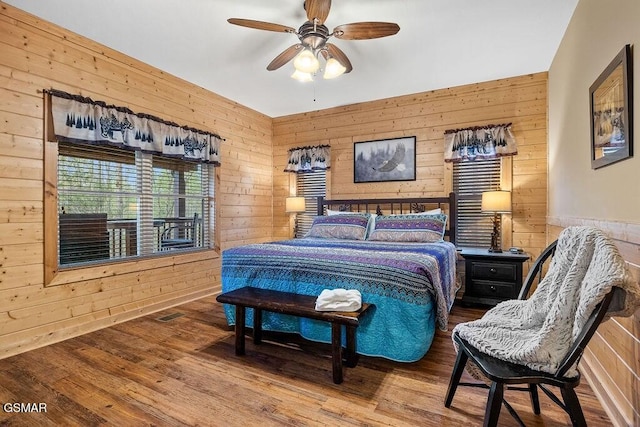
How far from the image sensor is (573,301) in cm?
140

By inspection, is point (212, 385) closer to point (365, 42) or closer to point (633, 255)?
point (633, 255)

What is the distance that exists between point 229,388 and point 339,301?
88cm

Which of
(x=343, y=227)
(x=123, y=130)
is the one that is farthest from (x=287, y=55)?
(x=343, y=227)

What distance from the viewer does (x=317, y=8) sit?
224 cm

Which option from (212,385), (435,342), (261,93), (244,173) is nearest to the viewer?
(212,385)

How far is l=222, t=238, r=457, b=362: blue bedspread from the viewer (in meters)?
2.27

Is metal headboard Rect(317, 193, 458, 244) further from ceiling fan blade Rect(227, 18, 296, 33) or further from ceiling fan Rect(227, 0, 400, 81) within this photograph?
ceiling fan blade Rect(227, 18, 296, 33)

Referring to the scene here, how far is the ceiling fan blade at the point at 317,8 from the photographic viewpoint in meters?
2.20

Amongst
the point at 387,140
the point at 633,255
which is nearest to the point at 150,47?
the point at 387,140

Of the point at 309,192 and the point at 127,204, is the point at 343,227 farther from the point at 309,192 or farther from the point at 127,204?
the point at 127,204

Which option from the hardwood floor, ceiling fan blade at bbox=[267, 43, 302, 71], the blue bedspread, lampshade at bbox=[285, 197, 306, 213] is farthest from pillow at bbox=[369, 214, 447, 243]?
ceiling fan blade at bbox=[267, 43, 302, 71]

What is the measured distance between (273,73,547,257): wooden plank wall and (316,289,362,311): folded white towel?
8.61 feet

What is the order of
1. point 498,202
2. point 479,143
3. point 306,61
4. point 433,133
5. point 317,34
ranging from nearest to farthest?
point 317,34
point 306,61
point 498,202
point 479,143
point 433,133

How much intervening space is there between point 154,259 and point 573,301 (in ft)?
12.3
